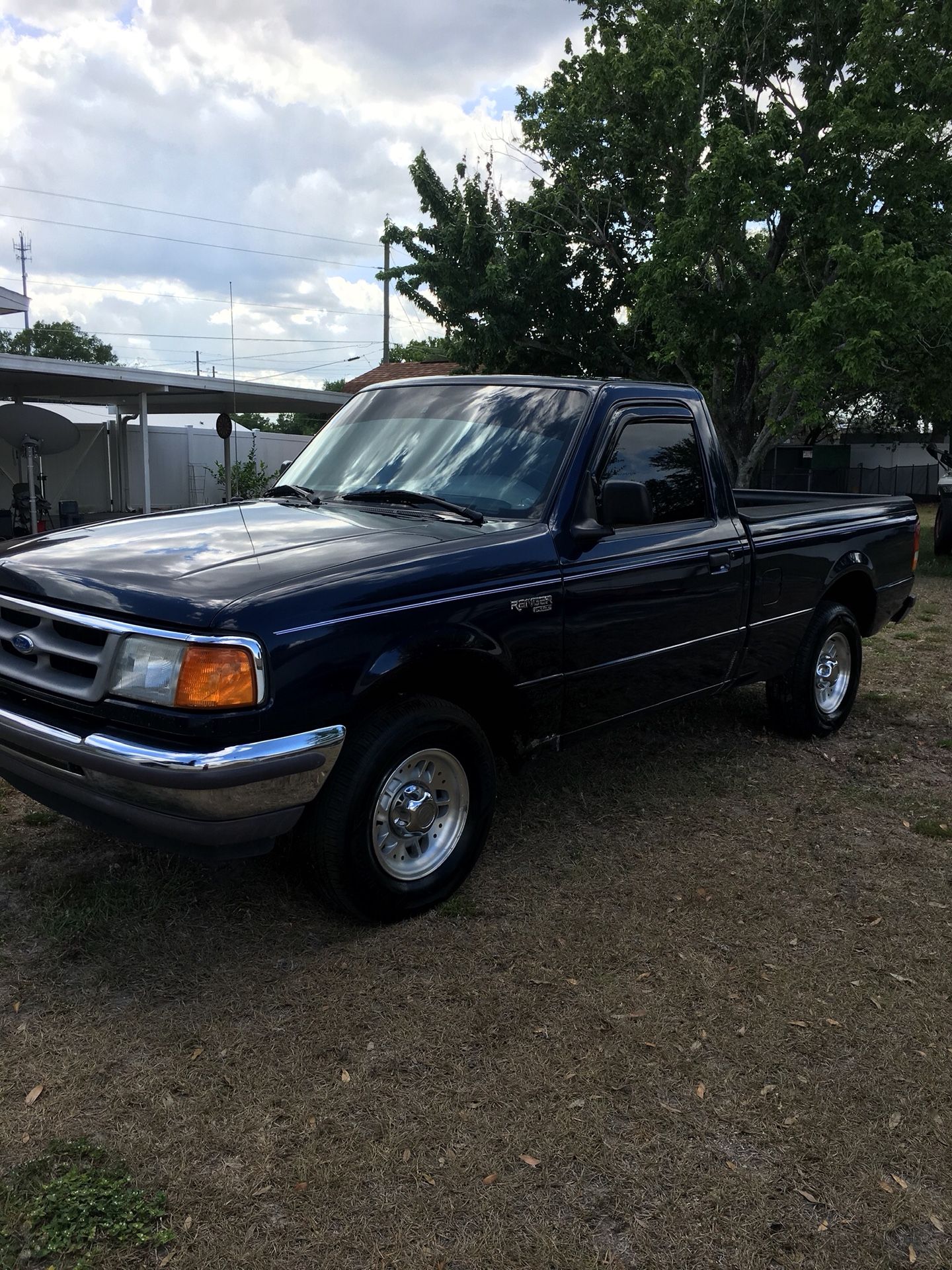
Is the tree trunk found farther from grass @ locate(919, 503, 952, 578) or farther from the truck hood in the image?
the truck hood

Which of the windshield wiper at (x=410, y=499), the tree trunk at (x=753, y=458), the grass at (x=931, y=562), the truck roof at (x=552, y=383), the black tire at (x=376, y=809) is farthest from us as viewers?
the tree trunk at (x=753, y=458)

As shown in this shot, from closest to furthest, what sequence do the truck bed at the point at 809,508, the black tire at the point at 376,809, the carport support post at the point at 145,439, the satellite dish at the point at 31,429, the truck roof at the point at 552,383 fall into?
1. the black tire at the point at 376,809
2. the truck roof at the point at 552,383
3. the truck bed at the point at 809,508
4. the satellite dish at the point at 31,429
5. the carport support post at the point at 145,439

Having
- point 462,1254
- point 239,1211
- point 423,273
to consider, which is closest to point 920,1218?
point 462,1254

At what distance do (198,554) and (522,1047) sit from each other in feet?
6.49

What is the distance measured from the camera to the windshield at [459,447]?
4.24 meters

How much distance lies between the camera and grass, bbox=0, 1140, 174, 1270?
2.25 meters

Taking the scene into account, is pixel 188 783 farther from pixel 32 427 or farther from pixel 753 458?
pixel 753 458

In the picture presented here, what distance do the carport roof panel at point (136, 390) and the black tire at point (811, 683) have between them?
12055 mm

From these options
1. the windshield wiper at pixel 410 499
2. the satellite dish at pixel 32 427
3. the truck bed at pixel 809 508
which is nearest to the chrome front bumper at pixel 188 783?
the windshield wiper at pixel 410 499

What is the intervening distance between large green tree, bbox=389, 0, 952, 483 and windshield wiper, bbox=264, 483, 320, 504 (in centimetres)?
1211

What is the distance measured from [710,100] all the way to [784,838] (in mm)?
18581

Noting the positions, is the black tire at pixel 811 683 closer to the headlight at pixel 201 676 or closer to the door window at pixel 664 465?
the door window at pixel 664 465

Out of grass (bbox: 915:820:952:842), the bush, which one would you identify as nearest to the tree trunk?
the bush

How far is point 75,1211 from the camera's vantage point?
2352mm
